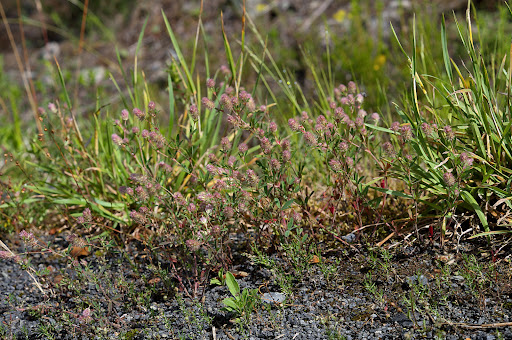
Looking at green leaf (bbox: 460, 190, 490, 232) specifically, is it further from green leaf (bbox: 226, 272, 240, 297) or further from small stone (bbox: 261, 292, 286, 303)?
green leaf (bbox: 226, 272, 240, 297)

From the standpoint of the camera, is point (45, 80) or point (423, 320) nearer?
point (423, 320)

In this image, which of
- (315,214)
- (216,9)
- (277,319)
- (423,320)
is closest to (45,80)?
(216,9)

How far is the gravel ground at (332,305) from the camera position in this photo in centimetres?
165

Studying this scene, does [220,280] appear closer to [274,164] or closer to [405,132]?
[274,164]

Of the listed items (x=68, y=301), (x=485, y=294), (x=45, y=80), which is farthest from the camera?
(x=45, y=80)

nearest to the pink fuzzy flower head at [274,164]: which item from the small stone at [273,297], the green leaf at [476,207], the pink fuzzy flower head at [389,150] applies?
the pink fuzzy flower head at [389,150]

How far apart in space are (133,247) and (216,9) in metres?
4.69

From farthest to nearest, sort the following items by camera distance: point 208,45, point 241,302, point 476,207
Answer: point 208,45
point 476,207
point 241,302

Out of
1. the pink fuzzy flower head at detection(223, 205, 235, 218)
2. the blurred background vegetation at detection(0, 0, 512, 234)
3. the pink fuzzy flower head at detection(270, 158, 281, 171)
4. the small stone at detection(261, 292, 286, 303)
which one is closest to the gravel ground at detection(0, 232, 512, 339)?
the small stone at detection(261, 292, 286, 303)

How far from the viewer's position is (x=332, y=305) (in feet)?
5.90

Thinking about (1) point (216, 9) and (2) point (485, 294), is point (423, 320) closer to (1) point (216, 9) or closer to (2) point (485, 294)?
(2) point (485, 294)

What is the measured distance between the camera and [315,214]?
7.75ft

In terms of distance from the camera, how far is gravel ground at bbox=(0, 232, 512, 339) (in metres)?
1.65

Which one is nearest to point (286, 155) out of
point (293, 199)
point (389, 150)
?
point (293, 199)
